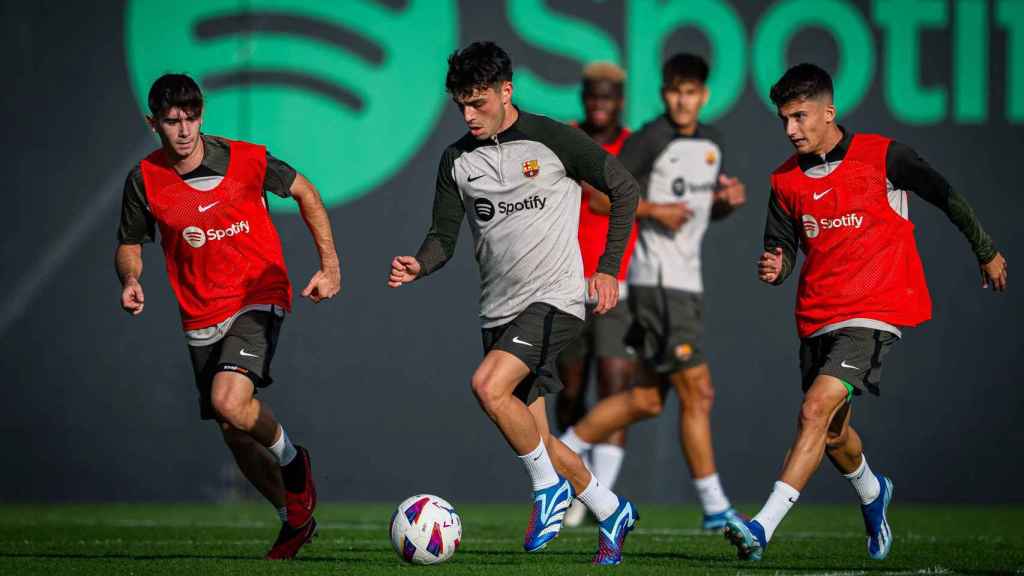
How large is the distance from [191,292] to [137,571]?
1273mm

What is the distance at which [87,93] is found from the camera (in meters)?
10.1

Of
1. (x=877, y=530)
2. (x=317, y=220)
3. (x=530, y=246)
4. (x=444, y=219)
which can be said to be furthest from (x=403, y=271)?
(x=877, y=530)

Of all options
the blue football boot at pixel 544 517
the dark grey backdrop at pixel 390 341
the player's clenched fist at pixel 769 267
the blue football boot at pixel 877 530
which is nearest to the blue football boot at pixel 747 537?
the blue football boot at pixel 544 517

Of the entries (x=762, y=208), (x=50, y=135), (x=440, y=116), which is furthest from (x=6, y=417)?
(x=762, y=208)

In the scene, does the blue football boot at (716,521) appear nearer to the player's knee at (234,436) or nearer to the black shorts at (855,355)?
the black shorts at (855,355)

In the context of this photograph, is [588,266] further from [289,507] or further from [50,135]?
[50,135]

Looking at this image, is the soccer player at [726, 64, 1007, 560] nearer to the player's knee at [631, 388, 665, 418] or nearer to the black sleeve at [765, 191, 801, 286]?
the black sleeve at [765, 191, 801, 286]

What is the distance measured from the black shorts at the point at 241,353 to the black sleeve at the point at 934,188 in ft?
8.89

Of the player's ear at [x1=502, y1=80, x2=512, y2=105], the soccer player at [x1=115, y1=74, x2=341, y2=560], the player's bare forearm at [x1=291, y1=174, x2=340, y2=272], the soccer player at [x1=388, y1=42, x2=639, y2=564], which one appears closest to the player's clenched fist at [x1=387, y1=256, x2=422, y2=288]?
the soccer player at [x1=388, y1=42, x2=639, y2=564]

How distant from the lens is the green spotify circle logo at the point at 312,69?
33.0 feet

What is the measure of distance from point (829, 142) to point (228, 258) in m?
2.61

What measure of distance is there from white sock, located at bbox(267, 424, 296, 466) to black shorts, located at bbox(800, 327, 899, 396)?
86.9 inches

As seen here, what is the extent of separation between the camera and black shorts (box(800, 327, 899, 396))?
5.95 metres

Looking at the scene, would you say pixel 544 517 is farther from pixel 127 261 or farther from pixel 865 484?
pixel 127 261
